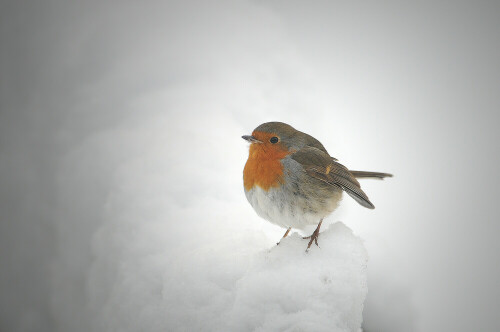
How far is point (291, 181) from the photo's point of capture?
5.96ft

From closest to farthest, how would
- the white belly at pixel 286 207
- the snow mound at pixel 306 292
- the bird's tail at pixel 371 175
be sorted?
the snow mound at pixel 306 292 → the white belly at pixel 286 207 → the bird's tail at pixel 371 175

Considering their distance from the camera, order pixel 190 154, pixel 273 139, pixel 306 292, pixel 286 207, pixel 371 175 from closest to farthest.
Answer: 1. pixel 306 292
2. pixel 286 207
3. pixel 273 139
4. pixel 371 175
5. pixel 190 154

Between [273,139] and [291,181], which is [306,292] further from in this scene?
[273,139]

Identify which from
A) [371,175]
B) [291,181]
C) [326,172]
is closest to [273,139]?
[291,181]

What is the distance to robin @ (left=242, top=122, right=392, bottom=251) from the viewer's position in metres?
1.81

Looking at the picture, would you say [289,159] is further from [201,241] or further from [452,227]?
[452,227]

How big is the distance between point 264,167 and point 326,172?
402mm

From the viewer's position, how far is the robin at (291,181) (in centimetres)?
181

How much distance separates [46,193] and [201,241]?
5.14ft

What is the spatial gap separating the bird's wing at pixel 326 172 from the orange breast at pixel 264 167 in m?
0.12

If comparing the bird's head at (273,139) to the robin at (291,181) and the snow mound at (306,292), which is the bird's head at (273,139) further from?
the snow mound at (306,292)

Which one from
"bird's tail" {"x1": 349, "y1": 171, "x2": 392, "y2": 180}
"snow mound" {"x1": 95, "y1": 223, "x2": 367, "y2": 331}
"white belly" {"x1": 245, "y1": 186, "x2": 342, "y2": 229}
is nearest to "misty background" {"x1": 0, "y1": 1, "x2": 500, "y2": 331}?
"snow mound" {"x1": 95, "y1": 223, "x2": 367, "y2": 331}

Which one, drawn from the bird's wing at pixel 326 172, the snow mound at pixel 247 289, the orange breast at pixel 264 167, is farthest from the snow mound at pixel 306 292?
the orange breast at pixel 264 167

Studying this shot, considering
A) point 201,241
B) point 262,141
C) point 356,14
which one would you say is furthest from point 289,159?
point 356,14
